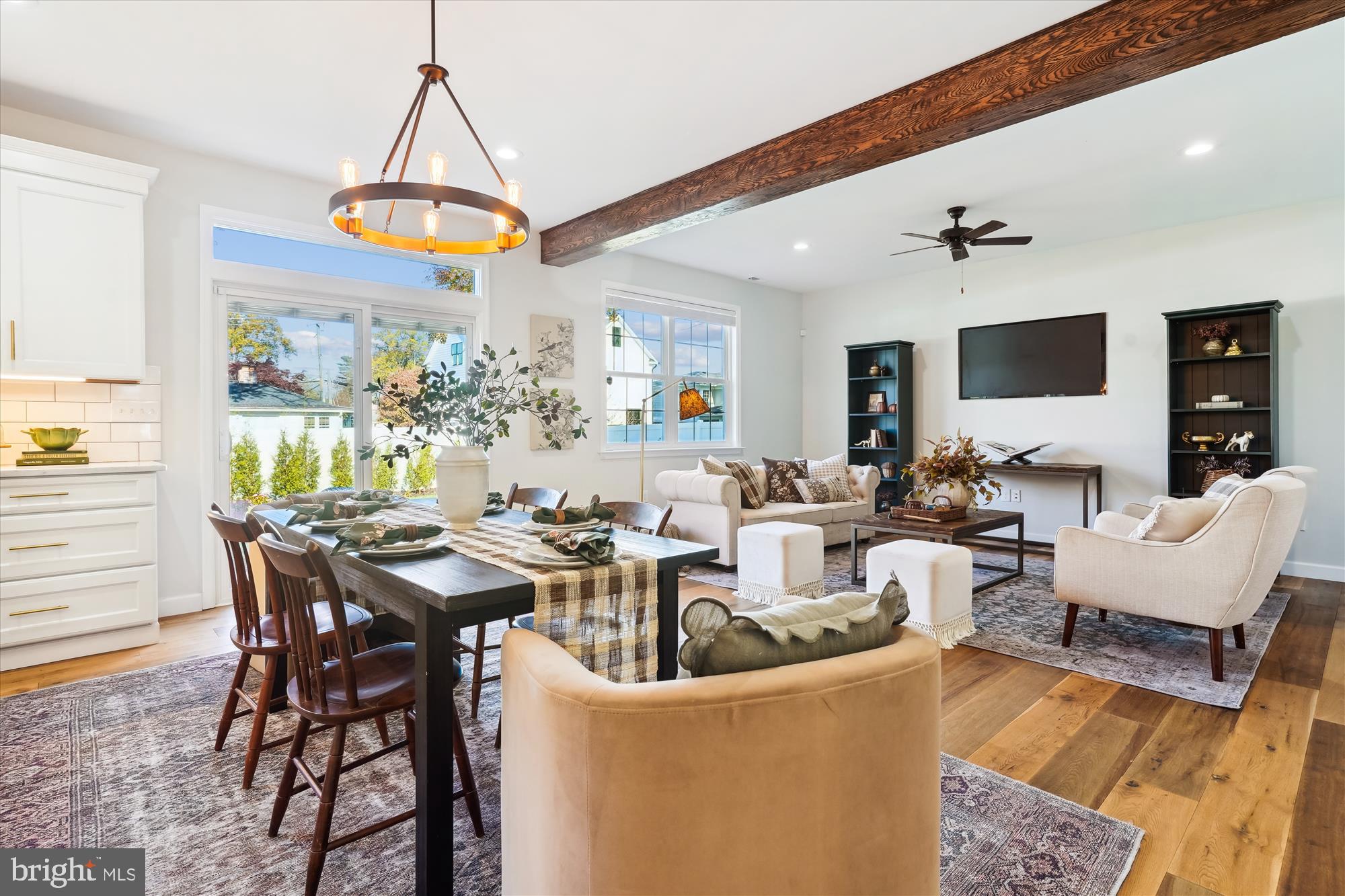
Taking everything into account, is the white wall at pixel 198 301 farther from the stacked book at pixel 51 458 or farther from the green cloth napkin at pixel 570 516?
the green cloth napkin at pixel 570 516

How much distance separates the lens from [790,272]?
6.68m

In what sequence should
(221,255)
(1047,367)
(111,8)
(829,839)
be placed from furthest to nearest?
(1047,367) < (221,255) < (111,8) < (829,839)

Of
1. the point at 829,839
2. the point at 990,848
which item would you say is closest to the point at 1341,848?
the point at 990,848

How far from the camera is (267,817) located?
6.02 ft

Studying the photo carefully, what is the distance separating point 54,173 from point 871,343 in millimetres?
6238

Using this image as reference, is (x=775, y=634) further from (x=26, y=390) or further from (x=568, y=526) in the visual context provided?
(x=26, y=390)

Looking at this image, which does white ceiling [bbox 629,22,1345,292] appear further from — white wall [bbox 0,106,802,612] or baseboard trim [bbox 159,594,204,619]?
baseboard trim [bbox 159,594,204,619]

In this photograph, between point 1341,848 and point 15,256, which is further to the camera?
point 15,256

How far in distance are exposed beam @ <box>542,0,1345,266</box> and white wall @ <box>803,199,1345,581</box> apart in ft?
11.3

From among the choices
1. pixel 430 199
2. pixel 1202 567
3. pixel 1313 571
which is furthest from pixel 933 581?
pixel 1313 571

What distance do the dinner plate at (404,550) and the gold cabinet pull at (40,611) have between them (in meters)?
2.47

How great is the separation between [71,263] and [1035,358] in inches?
272

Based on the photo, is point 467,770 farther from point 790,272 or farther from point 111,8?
point 790,272

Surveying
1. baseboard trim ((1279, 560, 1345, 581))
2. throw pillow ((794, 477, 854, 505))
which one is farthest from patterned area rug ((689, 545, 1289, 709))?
throw pillow ((794, 477, 854, 505))
